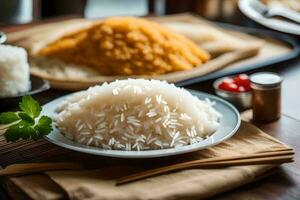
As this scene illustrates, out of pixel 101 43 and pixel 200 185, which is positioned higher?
pixel 101 43

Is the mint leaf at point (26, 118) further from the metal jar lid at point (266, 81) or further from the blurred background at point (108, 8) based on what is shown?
the blurred background at point (108, 8)

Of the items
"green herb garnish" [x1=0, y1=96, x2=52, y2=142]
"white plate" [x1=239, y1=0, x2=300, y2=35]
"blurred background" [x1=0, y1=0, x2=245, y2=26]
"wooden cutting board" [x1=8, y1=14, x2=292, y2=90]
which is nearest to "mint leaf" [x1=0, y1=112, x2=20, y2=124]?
"green herb garnish" [x1=0, y1=96, x2=52, y2=142]

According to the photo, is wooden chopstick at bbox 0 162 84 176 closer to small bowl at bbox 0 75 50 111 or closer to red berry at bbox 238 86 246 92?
small bowl at bbox 0 75 50 111

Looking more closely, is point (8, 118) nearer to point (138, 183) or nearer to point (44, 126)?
point (44, 126)

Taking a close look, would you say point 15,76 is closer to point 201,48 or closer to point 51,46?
point 51,46

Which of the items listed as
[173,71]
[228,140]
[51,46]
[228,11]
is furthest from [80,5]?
[228,140]

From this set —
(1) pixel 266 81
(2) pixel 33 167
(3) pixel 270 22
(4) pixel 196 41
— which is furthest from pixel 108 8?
(2) pixel 33 167

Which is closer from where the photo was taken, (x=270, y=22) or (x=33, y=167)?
(x=33, y=167)
